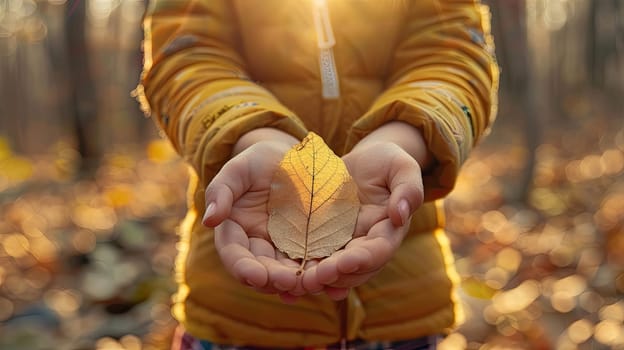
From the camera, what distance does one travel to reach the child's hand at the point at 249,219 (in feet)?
3.19

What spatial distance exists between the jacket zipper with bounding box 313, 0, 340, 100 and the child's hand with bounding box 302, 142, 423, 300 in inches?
7.2

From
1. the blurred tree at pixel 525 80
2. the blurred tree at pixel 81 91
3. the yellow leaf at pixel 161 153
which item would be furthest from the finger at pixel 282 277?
the yellow leaf at pixel 161 153

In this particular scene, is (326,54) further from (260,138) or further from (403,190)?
(403,190)

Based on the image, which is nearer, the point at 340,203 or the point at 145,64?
the point at 340,203

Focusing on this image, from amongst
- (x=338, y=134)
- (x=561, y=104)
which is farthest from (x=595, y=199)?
(x=561, y=104)

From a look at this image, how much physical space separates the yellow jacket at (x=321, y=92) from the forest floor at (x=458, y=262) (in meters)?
1.51

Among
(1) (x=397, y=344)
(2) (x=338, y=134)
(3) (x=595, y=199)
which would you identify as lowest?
(3) (x=595, y=199)

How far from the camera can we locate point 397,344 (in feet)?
4.25

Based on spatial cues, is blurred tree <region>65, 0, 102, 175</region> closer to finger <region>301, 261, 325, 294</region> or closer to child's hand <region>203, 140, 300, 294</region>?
child's hand <region>203, 140, 300, 294</region>

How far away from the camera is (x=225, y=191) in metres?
1.00

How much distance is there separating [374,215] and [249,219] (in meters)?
0.19

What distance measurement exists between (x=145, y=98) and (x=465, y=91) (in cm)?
62

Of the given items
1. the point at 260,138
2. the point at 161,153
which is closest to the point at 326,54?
the point at 260,138

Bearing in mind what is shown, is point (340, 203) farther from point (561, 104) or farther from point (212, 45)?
point (561, 104)
